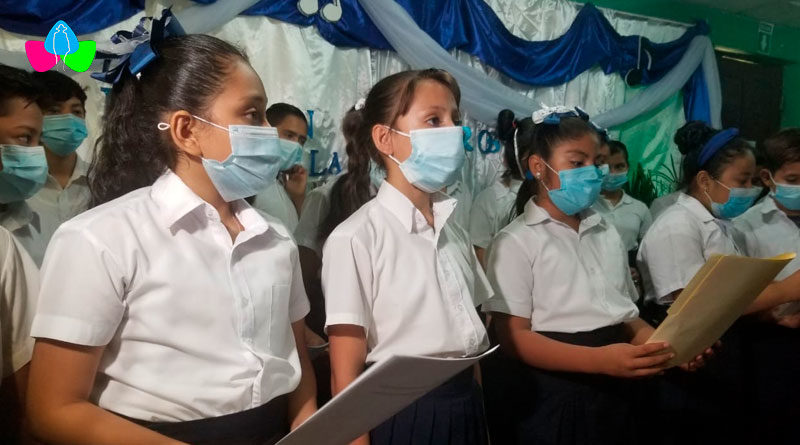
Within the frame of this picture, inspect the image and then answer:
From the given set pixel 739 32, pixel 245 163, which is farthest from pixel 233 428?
pixel 739 32

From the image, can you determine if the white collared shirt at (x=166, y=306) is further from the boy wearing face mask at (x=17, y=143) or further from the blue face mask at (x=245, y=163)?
the boy wearing face mask at (x=17, y=143)

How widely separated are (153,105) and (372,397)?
0.72 m

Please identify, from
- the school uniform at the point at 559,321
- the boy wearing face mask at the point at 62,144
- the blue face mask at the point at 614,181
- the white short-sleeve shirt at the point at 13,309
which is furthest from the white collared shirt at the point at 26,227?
the blue face mask at the point at 614,181

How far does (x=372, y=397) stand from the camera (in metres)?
0.93

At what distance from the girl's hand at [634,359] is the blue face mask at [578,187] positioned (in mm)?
492

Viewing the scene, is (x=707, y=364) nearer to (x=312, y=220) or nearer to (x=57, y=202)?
(x=312, y=220)

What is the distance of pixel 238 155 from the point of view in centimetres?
119

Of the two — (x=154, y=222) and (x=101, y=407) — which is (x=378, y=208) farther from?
(x=101, y=407)

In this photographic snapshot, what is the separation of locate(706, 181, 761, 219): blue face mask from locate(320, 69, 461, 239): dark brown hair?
1288 mm

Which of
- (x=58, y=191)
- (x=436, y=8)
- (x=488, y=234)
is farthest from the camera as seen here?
(x=436, y=8)

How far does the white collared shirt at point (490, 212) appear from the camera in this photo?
317 cm

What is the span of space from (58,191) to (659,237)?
2208 mm

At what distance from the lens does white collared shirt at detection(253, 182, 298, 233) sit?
7.94 feet

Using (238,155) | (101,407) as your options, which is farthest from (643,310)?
(101,407)
